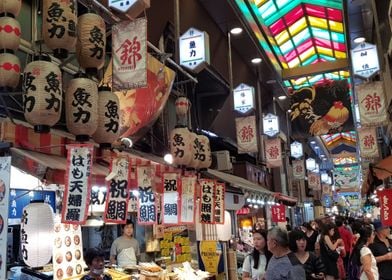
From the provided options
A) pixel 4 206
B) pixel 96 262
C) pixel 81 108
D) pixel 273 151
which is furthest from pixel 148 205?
pixel 273 151

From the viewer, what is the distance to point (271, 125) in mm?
16312

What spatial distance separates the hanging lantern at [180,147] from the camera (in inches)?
323

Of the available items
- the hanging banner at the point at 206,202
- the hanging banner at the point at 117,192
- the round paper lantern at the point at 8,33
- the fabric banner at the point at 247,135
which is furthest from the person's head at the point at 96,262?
the fabric banner at the point at 247,135

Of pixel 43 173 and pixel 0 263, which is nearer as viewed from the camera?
pixel 0 263

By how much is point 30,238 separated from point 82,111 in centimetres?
163

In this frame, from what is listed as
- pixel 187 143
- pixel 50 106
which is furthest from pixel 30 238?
pixel 187 143

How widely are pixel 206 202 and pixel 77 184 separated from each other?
421cm

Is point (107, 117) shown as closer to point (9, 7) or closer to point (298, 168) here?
point (9, 7)

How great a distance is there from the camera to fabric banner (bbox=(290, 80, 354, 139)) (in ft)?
47.3

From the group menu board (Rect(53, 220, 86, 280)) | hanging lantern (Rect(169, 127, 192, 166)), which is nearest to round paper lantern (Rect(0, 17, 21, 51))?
menu board (Rect(53, 220, 86, 280))

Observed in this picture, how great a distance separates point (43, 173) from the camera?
5312mm

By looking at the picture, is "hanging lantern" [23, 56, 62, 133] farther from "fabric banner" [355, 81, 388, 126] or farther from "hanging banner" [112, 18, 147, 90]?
"fabric banner" [355, 81, 388, 126]

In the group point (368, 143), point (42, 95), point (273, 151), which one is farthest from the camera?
point (273, 151)

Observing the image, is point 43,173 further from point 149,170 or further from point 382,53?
point 382,53
